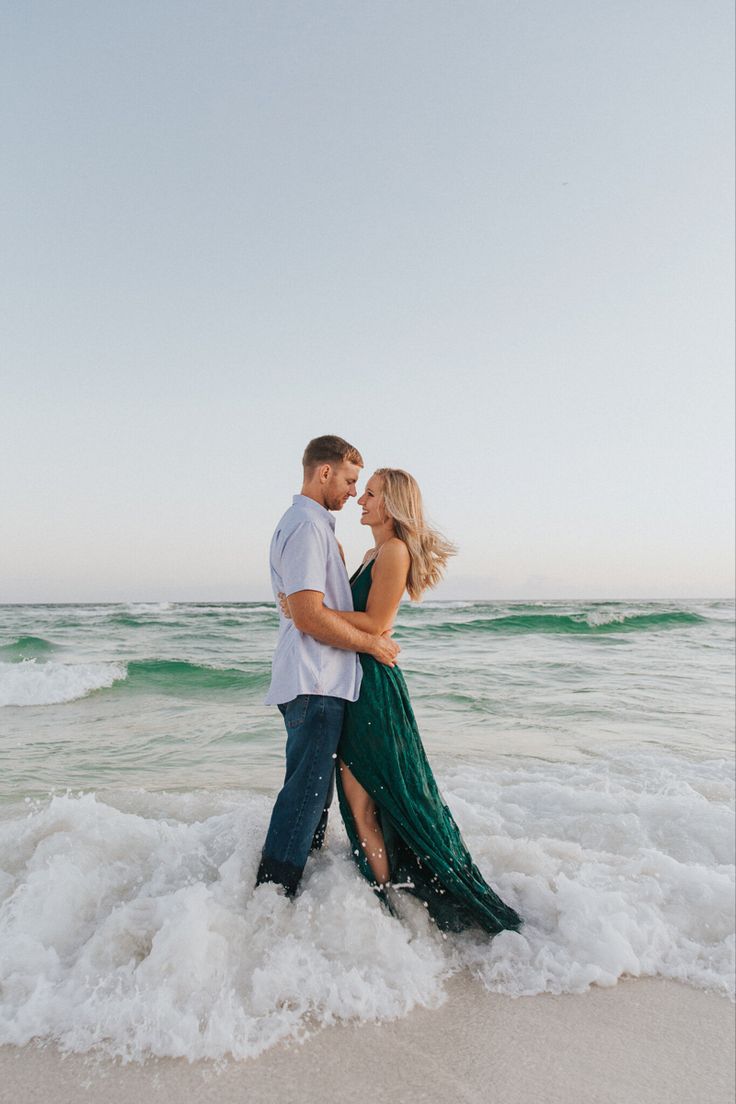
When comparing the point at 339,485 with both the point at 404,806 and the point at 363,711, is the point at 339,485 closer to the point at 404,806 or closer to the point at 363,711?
the point at 363,711

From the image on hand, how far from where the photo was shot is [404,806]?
3283mm

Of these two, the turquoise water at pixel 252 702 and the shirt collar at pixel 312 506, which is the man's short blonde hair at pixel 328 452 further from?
the turquoise water at pixel 252 702

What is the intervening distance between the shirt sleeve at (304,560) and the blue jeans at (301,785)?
19.3 inches

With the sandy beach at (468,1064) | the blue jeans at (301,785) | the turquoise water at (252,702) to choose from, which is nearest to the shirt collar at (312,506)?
the blue jeans at (301,785)

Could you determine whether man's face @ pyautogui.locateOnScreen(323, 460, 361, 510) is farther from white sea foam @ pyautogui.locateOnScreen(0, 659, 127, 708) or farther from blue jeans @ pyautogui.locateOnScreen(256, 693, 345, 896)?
white sea foam @ pyautogui.locateOnScreen(0, 659, 127, 708)

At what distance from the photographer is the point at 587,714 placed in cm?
1020

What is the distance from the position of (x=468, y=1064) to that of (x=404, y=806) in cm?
98

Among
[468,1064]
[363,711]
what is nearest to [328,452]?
[363,711]

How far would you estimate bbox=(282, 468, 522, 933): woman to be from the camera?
3268 millimetres

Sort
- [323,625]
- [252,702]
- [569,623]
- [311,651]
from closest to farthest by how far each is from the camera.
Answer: [323,625] → [311,651] → [252,702] → [569,623]

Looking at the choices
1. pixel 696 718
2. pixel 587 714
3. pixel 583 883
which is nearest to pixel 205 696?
pixel 587 714

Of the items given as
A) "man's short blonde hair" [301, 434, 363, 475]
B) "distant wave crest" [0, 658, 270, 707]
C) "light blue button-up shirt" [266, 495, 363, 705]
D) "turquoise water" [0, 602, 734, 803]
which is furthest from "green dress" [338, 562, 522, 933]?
"distant wave crest" [0, 658, 270, 707]

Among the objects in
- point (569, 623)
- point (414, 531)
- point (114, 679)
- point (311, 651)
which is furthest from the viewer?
point (569, 623)

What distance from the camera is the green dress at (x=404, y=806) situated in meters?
3.27
